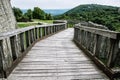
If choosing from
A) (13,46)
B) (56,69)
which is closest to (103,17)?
(56,69)

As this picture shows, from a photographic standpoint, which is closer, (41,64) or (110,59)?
(110,59)

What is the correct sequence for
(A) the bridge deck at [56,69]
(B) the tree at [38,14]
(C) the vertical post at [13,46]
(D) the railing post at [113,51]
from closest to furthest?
(D) the railing post at [113,51]
(A) the bridge deck at [56,69]
(C) the vertical post at [13,46]
(B) the tree at [38,14]

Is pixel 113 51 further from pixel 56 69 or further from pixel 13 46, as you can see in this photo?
pixel 13 46

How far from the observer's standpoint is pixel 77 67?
4449 millimetres

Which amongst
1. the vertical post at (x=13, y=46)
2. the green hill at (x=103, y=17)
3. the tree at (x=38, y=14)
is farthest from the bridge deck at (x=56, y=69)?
the tree at (x=38, y=14)

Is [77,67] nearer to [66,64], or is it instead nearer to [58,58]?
[66,64]

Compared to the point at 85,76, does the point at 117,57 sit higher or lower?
higher

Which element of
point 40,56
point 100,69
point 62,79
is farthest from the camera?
point 40,56

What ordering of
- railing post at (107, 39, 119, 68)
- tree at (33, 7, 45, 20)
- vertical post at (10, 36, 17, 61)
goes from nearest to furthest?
railing post at (107, 39, 119, 68) → vertical post at (10, 36, 17, 61) → tree at (33, 7, 45, 20)

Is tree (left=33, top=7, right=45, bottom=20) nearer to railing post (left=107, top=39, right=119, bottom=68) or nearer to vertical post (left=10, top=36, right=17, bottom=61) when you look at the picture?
vertical post (left=10, top=36, right=17, bottom=61)

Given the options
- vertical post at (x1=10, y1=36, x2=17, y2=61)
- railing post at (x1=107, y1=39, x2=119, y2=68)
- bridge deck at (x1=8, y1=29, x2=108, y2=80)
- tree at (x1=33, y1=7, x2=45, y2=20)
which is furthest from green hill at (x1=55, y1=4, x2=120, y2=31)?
vertical post at (x1=10, y1=36, x2=17, y2=61)

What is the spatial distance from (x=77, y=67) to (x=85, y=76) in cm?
62

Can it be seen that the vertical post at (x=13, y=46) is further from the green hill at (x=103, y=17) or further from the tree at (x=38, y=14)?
the tree at (x=38, y=14)

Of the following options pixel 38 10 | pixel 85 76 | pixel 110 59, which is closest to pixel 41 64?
pixel 85 76
